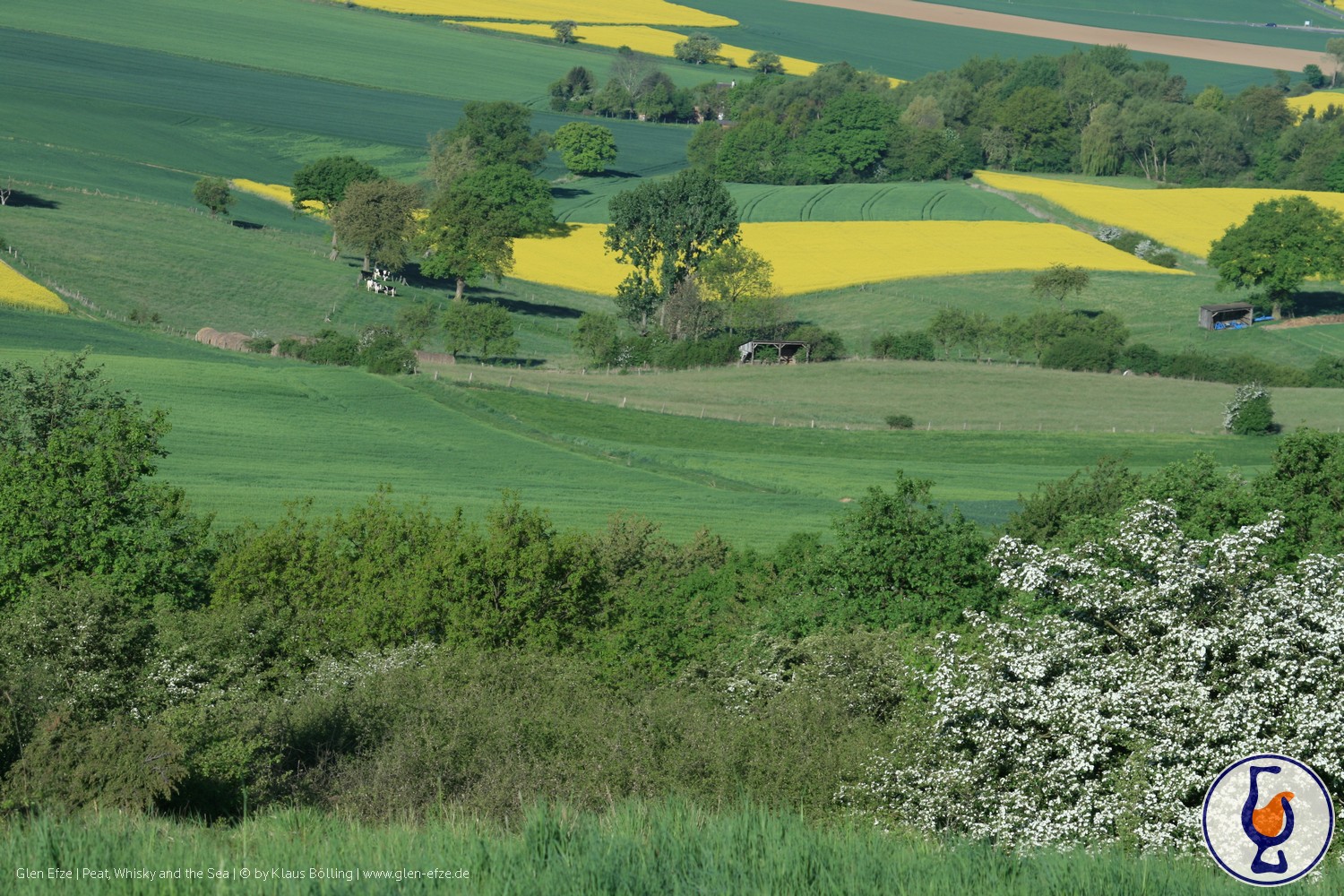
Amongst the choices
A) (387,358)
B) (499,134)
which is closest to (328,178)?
(499,134)

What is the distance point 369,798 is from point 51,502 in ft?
77.7

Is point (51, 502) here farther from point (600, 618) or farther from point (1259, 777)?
point (1259, 777)

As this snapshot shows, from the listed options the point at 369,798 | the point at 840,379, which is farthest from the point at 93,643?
the point at 840,379

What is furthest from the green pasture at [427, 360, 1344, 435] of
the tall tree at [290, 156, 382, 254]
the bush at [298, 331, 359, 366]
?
the tall tree at [290, 156, 382, 254]

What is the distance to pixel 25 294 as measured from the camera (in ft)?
340

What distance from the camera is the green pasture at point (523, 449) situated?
223 feet

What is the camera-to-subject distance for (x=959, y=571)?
1720 inches

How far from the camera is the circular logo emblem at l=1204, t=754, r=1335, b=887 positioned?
15602 mm

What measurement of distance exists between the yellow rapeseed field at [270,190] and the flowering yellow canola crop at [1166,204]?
8825cm

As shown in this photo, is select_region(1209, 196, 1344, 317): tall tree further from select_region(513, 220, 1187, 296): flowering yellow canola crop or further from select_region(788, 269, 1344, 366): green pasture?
select_region(513, 220, 1187, 296): flowering yellow canola crop

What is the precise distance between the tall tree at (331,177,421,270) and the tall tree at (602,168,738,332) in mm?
18602

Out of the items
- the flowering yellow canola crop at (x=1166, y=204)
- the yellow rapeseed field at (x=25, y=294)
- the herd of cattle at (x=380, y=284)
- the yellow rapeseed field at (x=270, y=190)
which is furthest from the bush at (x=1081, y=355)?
the yellow rapeseed field at (x=270, y=190)

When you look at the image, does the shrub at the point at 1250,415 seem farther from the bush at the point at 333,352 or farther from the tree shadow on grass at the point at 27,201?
the tree shadow on grass at the point at 27,201

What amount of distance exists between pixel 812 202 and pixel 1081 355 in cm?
7125
